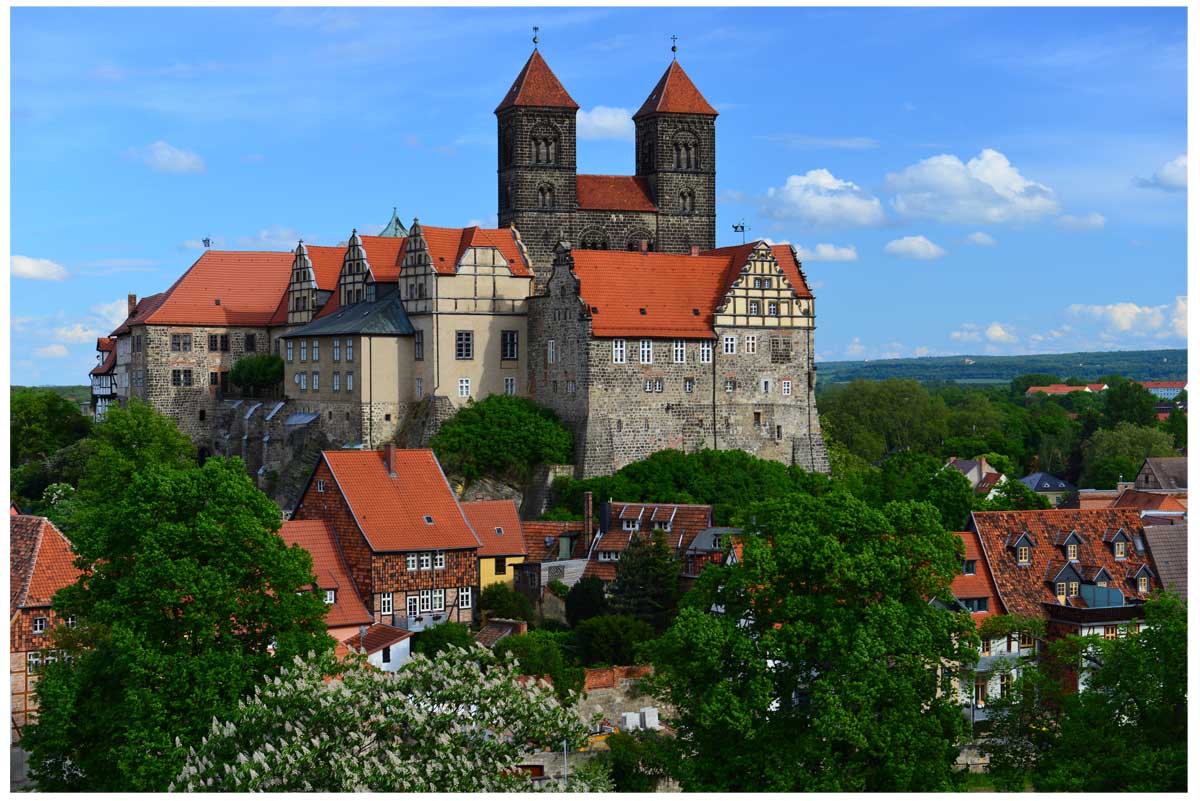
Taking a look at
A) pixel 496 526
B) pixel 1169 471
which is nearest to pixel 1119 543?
pixel 496 526

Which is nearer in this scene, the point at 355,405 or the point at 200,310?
the point at 355,405

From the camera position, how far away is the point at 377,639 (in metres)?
57.2

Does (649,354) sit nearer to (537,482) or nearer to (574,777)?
(537,482)

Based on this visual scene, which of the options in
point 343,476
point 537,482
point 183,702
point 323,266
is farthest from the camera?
point 323,266

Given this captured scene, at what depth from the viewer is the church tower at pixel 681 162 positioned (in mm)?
86125

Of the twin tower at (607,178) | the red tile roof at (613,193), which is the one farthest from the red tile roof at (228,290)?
the red tile roof at (613,193)

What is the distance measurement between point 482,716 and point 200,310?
50.4 metres

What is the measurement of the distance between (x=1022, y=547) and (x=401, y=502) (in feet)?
58.5

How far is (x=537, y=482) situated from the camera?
244 feet

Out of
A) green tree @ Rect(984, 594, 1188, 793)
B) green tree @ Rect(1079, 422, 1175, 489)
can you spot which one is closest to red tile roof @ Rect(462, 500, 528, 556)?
green tree @ Rect(984, 594, 1188, 793)

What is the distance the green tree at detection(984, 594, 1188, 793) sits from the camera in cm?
4197

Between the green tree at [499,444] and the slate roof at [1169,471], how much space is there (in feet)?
127

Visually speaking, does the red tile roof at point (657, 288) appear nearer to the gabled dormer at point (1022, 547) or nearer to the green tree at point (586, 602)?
the green tree at point (586, 602)

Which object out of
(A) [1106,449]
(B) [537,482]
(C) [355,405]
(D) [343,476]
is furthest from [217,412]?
(A) [1106,449]
